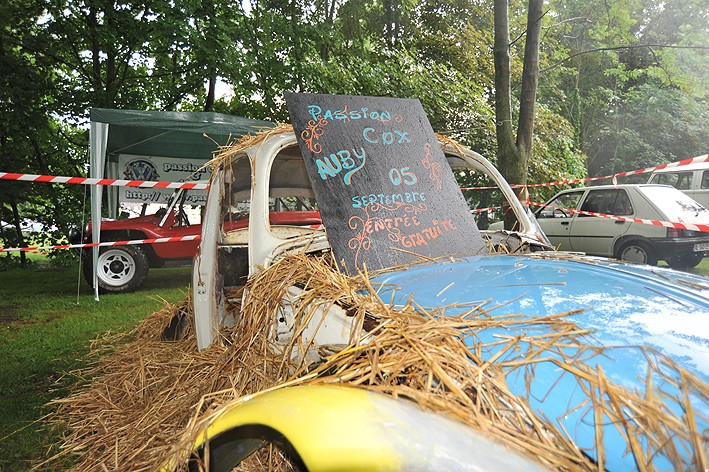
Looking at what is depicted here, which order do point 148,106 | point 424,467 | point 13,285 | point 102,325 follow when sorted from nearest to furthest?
point 424,467 → point 102,325 → point 13,285 → point 148,106

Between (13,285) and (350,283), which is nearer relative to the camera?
(350,283)

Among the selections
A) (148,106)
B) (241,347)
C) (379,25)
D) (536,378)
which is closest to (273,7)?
(148,106)

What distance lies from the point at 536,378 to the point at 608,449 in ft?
0.78

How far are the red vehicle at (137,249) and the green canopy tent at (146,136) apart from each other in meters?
0.59

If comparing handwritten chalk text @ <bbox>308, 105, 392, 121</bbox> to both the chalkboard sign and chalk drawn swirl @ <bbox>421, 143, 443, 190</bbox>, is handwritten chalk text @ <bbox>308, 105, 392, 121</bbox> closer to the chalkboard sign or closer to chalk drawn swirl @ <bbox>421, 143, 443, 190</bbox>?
the chalkboard sign

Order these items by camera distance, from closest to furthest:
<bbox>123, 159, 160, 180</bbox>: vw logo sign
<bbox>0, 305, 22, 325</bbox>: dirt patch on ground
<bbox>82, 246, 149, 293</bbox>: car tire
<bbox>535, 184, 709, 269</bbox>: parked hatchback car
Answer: <bbox>0, 305, 22, 325</bbox>: dirt patch on ground < <bbox>535, 184, 709, 269</bbox>: parked hatchback car < <bbox>82, 246, 149, 293</bbox>: car tire < <bbox>123, 159, 160, 180</bbox>: vw logo sign

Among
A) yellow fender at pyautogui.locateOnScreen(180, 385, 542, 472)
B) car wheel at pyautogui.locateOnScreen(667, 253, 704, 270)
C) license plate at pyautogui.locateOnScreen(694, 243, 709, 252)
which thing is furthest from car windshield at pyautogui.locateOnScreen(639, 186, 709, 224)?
yellow fender at pyautogui.locateOnScreen(180, 385, 542, 472)

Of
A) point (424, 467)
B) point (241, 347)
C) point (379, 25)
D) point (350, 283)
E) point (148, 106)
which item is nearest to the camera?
point (424, 467)

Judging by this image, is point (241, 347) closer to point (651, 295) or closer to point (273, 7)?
point (651, 295)

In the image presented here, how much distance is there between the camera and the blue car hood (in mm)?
1121

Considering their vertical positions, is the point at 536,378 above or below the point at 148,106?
below

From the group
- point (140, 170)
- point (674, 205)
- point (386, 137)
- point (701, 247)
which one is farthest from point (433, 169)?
point (140, 170)

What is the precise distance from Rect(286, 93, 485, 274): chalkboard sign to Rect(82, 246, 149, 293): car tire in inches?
266

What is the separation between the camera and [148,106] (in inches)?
516
